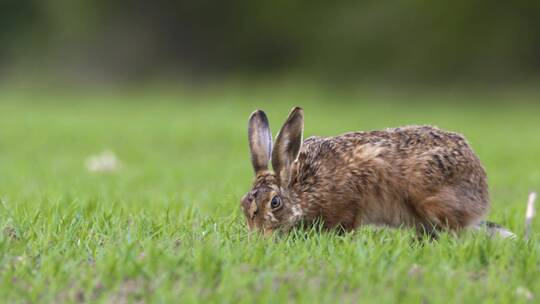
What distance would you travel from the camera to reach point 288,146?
5859 mm

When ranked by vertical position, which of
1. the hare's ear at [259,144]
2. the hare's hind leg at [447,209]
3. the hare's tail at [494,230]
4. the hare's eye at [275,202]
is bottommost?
the hare's tail at [494,230]

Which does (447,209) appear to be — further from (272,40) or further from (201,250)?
(272,40)

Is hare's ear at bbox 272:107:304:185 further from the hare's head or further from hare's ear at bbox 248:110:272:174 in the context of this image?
hare's ear at bbox 248:110:272:174

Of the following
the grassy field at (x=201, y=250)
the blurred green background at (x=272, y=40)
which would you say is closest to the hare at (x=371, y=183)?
the grassy field at (x=201, y=250)

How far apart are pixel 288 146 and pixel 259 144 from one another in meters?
0.23

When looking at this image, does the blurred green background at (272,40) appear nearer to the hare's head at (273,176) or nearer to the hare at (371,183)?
the hare at (371,183)

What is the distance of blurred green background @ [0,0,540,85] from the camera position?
27141mm

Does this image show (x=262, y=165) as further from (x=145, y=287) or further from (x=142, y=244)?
(x=145, y=287)

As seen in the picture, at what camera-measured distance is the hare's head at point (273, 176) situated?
18.1ft

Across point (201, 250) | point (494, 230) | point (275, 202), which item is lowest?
point (494, 230)

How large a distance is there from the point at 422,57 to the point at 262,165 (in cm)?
2274

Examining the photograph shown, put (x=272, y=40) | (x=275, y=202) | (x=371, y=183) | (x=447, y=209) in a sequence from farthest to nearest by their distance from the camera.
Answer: (x=272, y=40)
(x=371, y=183)
(x=447, y=209)
(x=275, y=202)

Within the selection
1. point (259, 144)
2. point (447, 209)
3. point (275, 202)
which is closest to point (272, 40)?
point (259, 144)

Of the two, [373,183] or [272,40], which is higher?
[373,183]
